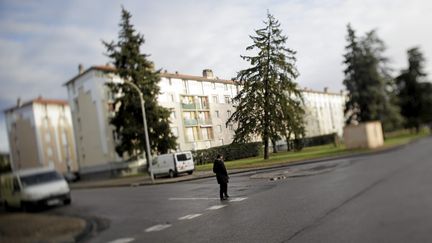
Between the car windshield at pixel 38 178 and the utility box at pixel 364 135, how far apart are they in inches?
640

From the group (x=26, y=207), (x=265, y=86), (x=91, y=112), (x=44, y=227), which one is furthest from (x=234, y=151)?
(x=44, y=227)

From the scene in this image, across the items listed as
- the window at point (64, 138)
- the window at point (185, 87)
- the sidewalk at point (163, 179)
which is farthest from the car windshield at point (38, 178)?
the window at point (185, 87)

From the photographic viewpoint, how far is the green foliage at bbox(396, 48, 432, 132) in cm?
1105

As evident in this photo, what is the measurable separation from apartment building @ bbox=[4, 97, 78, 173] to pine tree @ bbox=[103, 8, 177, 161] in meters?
1.21

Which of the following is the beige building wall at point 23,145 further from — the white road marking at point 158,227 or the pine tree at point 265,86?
the pine tree at point 265,86

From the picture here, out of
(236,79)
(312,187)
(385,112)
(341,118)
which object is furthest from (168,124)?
(341,118)

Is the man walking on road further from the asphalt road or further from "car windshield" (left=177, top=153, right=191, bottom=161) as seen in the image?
"car windshield" (left=177, top=153, right=191, bottom=161)

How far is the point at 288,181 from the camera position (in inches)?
314

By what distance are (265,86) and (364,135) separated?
2154cm

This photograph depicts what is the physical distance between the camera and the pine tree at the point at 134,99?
25.7 feet

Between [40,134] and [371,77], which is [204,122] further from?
[371,77]

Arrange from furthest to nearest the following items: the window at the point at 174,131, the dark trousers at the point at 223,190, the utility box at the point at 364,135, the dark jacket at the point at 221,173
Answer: the utility box at the point at 364,135
the window at the point at 174,131
the dark trousers at the point at 223,190
the dark jacket at the point at 221,173

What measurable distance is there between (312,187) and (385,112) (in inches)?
237

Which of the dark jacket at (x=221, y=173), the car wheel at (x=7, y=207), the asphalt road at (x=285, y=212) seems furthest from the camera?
the car wheel at (x=7, y=207)
